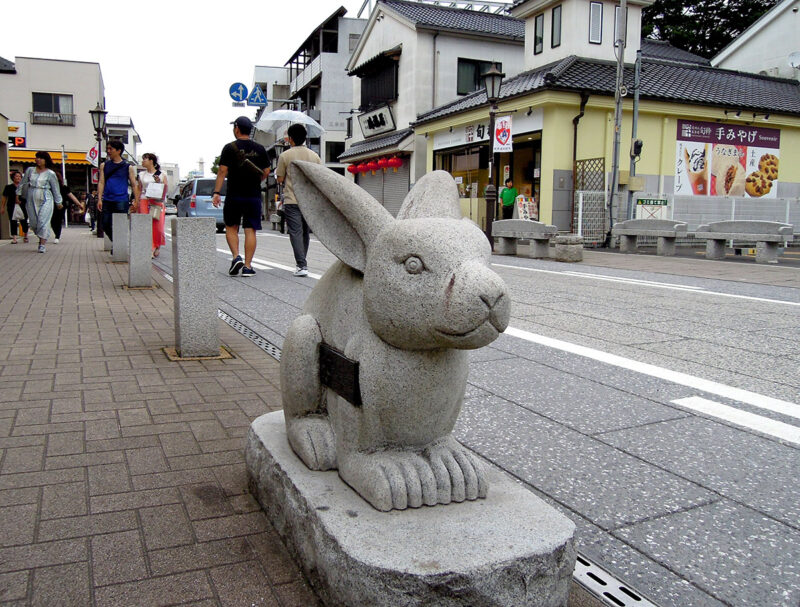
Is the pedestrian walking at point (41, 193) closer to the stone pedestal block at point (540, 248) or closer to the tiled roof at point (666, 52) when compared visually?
the stone pedestal block at point (540, 248)

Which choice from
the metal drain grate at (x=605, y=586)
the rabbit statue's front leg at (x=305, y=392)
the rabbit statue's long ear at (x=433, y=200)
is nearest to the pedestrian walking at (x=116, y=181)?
the rabbit statue's front leg at (x=305, y=392)

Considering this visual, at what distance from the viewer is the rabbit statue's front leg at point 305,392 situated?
2369 millimetres

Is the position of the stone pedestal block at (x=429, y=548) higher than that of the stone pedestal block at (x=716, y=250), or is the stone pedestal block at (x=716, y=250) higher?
the stone pedestal block at (x=716, y=250)

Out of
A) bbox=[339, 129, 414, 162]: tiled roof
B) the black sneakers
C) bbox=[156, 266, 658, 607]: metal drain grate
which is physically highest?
bbox=[339, 129, 414, 162]: tiled roof

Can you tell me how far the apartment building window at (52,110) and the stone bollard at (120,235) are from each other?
3243cm

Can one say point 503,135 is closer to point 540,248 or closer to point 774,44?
point 540,248

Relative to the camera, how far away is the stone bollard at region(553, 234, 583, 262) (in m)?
13.8

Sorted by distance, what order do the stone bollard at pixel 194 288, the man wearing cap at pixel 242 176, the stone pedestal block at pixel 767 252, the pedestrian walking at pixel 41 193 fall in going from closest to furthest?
the stone bollard at pixel 194 288
the man wearing cap at pixel 242 176
the pedestrian walking at pixel 41 193
the stone pedestal block at pixel 767 252

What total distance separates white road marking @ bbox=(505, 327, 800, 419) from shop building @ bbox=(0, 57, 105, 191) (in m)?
39.9

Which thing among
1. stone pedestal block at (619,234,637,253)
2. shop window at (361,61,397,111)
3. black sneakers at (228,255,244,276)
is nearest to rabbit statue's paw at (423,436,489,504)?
black sneakers at (228,255,244,276)

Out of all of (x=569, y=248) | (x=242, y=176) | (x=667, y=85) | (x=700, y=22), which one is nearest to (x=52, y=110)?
(x=667, y=85)

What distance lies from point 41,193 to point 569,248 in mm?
10772

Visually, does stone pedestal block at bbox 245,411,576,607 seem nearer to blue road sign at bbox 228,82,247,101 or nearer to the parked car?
the parked car

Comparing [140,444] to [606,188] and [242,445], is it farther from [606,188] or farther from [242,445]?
[606,188]
